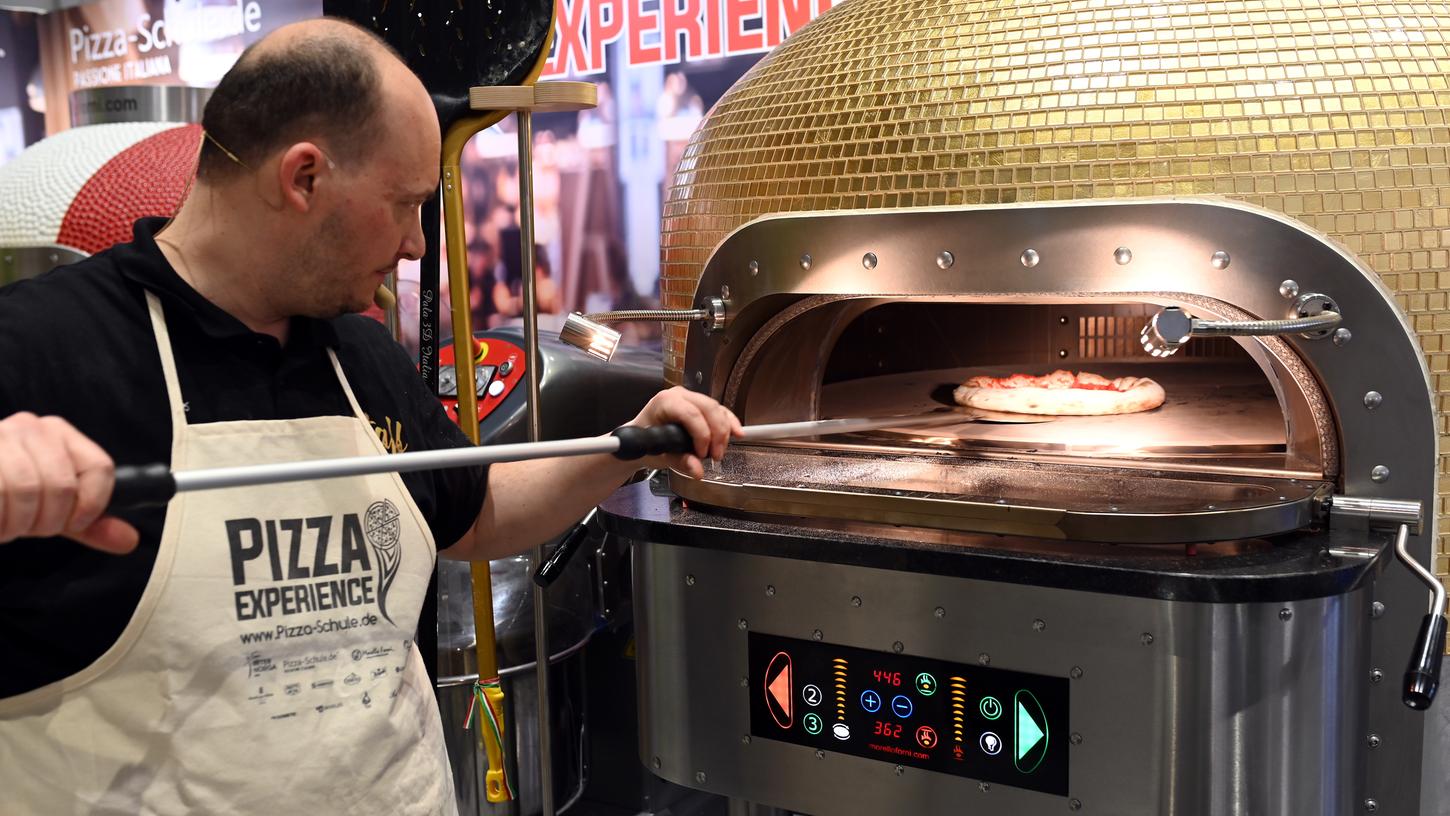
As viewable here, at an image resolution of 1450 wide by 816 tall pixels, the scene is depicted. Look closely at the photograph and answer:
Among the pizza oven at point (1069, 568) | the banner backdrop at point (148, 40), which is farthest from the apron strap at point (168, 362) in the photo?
the banner backdrop at point (148, 40)

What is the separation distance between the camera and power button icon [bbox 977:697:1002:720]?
1395mm

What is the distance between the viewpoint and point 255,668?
1246 mm

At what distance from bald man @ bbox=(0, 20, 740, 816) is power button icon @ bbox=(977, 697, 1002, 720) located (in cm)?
39

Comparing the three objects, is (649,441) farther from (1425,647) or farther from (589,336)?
(1425,647)

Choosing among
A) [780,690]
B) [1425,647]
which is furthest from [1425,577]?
[780,690]

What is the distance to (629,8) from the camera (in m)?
2.97

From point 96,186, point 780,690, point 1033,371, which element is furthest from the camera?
point 96,186

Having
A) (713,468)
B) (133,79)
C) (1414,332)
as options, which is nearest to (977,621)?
(713,468)

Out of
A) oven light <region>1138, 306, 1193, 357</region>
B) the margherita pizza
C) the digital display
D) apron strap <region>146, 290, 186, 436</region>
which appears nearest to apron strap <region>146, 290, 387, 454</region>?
apron strap <region>146, 290, 186, 436</region>

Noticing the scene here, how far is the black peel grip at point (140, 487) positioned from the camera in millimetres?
903

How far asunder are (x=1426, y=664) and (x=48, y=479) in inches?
46.4

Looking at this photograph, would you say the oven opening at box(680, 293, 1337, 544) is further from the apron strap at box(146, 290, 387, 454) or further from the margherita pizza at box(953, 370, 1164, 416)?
the apron strap at box(146, 290, 387, 454)

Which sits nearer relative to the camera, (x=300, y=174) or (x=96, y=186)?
(x=300, y=174)

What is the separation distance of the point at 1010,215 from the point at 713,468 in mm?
482
